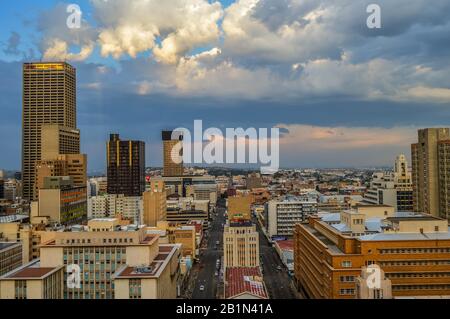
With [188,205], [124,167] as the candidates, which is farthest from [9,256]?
[124,167]

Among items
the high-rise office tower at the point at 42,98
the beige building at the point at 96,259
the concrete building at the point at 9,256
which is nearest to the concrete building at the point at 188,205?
the high-rise office tower at the point at 42,98

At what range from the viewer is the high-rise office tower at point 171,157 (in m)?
48.5

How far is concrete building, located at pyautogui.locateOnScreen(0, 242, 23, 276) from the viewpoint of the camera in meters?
12.7

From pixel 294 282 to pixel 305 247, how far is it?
2.69 m

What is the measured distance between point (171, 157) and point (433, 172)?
3535 cm

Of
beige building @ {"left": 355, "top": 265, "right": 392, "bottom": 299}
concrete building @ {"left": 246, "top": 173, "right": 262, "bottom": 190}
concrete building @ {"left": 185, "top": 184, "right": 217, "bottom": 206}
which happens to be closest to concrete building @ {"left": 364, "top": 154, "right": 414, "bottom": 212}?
beige building @ {"left": 355, "top": 265, "right": 392, "bottom": 299}

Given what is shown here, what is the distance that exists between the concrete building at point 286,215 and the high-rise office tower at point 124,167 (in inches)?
700

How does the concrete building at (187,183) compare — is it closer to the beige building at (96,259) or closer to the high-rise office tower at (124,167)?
the high-rise office tower at (124,167)

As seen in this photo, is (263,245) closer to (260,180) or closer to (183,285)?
(183,285)

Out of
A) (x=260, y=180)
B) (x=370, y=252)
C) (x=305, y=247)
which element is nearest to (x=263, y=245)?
(x=305, y=247)

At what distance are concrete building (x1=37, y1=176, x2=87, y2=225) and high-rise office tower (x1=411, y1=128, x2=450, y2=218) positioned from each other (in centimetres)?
1689

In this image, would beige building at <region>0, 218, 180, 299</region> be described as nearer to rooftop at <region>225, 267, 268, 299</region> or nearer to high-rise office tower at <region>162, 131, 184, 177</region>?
rooftop at <region>225, 267, 268, 299</region>

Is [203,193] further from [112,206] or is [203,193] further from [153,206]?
[153,206]

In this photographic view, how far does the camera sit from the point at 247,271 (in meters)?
12.4
